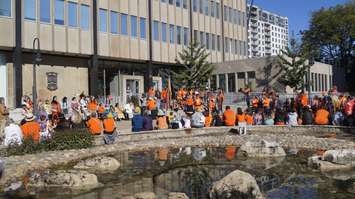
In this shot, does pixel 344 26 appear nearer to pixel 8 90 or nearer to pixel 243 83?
pixel 243 83

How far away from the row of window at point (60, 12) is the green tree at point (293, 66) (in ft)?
51.6

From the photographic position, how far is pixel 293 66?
37.2 meters


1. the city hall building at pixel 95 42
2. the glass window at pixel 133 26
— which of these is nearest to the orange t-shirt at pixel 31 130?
the city hall building at pixel 95 42

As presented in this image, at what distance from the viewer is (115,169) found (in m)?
13.0

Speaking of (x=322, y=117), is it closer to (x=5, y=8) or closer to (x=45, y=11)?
(x=45, y=11)

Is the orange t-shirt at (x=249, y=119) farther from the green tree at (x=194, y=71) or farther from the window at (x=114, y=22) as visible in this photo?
the window at (x=114, y=22)

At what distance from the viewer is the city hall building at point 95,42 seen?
29719 millimetres

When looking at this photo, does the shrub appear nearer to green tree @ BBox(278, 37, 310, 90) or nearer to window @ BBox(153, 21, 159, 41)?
green tree @ BBox(278, 37, 310, 90)

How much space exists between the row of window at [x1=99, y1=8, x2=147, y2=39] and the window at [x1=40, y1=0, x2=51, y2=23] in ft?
16.4

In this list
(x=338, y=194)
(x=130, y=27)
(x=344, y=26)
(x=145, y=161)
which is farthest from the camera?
(x=344, y=26)

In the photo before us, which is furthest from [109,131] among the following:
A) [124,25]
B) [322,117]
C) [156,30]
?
[156,30]

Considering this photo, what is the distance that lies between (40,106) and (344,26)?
197 feet

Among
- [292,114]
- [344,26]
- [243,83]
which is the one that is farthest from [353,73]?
[292,114]

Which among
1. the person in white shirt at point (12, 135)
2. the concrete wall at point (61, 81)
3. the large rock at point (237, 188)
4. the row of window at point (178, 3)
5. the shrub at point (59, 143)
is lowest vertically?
the large rock at point (237, 188)
